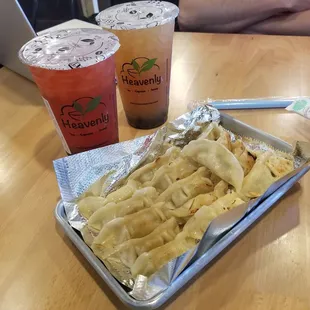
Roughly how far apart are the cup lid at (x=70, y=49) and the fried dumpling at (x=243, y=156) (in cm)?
25

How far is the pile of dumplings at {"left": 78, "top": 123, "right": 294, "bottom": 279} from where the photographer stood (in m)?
0.51

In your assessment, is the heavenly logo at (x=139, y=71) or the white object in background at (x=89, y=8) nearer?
the heavenly logo at (x=139, y=71)

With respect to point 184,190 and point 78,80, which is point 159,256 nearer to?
point 184,190

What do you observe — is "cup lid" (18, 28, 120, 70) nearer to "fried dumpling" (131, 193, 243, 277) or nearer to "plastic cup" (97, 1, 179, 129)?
"plastic cup" (97, 1, 179, 129)

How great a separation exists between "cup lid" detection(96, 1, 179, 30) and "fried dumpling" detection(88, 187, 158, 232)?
0.30 meters

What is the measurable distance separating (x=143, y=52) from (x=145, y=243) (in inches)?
14.0

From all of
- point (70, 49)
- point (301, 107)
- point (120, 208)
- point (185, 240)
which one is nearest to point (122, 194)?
point (120, 208)

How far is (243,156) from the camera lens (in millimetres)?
636

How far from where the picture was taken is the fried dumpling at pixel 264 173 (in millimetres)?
581

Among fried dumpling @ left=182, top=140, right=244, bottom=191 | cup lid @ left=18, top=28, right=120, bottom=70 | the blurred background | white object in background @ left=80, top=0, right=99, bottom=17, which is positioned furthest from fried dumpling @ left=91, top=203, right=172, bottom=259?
the blurred background

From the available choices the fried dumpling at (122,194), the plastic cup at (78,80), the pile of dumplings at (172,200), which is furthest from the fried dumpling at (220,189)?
the plastic cup at (78,80)

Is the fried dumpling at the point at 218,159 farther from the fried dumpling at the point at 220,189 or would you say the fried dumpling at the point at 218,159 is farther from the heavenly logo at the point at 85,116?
the heavenly logo at the point at 85,116

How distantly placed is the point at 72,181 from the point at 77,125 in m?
0.10

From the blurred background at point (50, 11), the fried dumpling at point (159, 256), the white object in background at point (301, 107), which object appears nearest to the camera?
the fried dumpling at point (159, 256)
